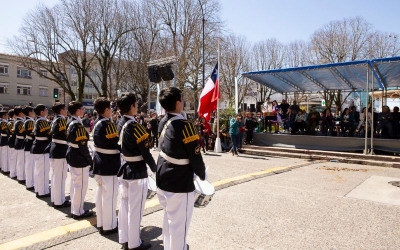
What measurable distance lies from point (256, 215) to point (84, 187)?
3.02m

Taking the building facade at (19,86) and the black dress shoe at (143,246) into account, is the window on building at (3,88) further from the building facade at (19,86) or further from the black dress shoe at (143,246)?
the black dress shoe at (143,246)

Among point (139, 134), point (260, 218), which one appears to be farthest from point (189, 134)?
point (260, 218)

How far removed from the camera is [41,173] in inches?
270

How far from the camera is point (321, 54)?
35.5 m

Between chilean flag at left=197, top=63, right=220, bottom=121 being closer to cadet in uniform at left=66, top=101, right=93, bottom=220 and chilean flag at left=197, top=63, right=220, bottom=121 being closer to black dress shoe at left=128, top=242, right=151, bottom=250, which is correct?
cadet in uniform at left=66, top=101, right=93, bottom=220

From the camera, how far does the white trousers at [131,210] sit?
4.06 metres

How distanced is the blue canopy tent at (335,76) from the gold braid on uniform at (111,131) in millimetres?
10740

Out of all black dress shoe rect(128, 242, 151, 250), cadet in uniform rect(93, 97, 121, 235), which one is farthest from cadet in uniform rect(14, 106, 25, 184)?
black dress shoe rect(128, 242, 151, 250)

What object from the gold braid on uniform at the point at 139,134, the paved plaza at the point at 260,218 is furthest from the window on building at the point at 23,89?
the gold braid on uniform at the point at 139,134

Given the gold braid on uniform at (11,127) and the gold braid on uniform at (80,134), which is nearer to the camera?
the gold braid on uniform at (80,134)

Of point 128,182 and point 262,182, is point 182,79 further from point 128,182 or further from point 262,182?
point 128,182

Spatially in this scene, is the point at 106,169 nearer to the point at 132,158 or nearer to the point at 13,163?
the point at 132,158

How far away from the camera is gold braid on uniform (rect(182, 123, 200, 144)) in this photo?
3305mm

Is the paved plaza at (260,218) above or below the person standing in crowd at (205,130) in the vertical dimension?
below
